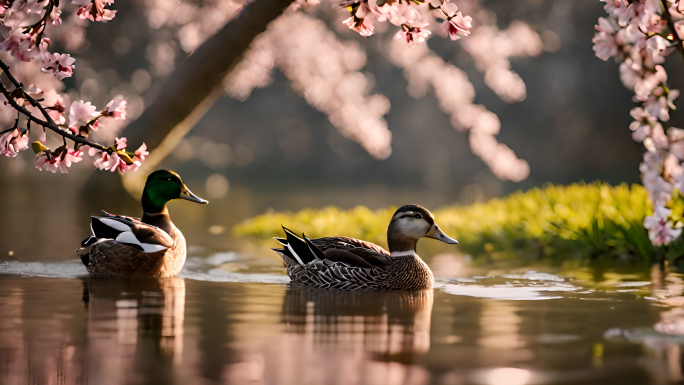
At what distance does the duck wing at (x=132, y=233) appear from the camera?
8.66m

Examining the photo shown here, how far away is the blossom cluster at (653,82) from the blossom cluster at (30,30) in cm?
346

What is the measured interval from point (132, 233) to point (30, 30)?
2.83 m

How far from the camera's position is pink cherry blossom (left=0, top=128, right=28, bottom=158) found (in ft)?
21.3

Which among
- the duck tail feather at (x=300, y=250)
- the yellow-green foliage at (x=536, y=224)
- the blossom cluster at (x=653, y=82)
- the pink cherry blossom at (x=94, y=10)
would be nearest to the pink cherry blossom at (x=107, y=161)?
the pink cherry blossom at (x=94, y=10)

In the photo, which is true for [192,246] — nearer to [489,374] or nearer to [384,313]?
[384,313]

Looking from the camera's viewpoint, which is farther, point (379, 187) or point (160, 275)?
point (379, 187)

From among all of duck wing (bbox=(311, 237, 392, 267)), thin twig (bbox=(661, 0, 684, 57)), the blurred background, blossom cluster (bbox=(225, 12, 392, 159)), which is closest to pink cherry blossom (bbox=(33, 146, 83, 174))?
duck wing (bbox=(311, 237, 392, 267))

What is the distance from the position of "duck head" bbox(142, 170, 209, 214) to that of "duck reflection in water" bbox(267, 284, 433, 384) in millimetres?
1738

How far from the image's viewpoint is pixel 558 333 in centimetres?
638

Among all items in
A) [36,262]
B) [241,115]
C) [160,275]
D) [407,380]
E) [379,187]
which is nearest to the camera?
[407,380]

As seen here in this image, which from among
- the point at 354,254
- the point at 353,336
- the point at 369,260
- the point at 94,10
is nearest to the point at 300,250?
the point at 354,254

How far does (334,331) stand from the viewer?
632 cm

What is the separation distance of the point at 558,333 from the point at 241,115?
→ 3516cm

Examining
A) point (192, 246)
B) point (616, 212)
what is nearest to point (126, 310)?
point (192, 246)
